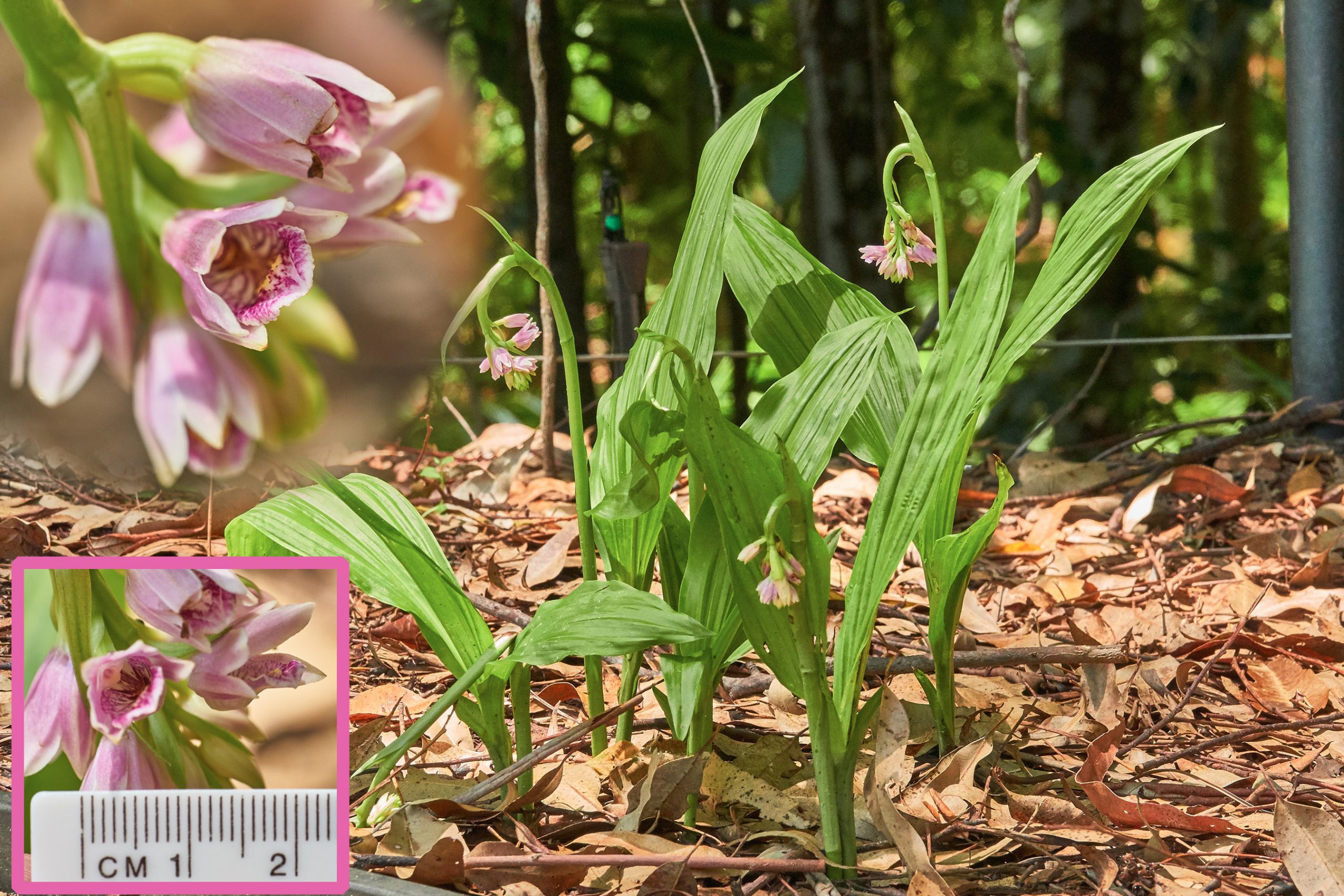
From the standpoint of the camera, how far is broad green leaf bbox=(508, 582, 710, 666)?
1.60 ft

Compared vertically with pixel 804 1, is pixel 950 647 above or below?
below

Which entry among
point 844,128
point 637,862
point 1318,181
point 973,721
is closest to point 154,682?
point 637,862

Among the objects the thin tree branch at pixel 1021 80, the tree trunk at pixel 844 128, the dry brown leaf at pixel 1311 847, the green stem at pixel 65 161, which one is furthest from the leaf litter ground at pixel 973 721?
the tree trunk at pixel 844 128

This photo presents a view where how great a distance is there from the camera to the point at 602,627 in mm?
502

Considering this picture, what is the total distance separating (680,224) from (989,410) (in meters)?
0.69

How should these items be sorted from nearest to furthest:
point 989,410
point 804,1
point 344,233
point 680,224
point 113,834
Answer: point 113,834 → point 344,233 → point 804,1 → point 680,224 → point 989,410

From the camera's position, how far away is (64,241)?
54 cm

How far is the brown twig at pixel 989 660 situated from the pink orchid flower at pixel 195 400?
0.35 m

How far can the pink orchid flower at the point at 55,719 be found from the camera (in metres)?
0.46

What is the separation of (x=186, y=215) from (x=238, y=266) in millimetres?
37

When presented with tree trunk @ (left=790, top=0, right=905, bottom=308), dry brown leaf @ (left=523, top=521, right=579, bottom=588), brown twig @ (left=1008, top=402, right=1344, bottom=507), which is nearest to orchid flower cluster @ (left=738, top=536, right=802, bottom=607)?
dry brown leaf @ (left=523, top=521, right=579, bottom=588)

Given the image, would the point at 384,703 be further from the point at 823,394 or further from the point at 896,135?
the point at 896,135

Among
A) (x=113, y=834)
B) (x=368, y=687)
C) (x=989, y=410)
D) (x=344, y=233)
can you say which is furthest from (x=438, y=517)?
(x=989, y=410)

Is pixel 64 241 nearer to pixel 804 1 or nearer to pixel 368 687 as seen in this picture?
pixel 368 687
